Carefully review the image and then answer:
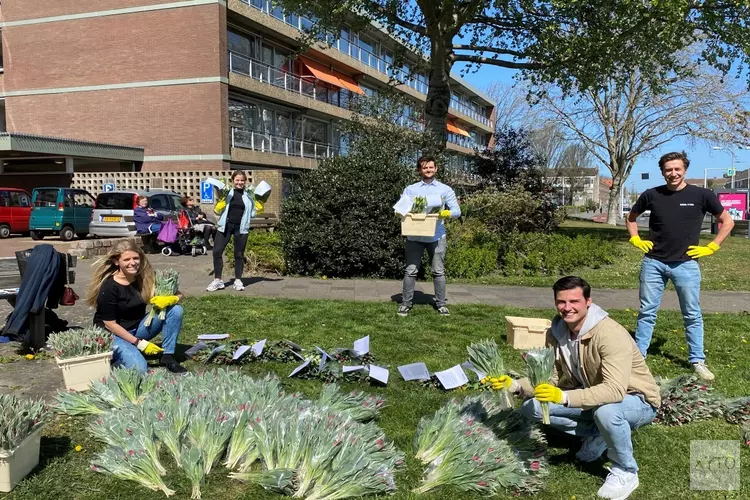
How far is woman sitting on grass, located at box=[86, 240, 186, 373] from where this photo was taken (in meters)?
4.11

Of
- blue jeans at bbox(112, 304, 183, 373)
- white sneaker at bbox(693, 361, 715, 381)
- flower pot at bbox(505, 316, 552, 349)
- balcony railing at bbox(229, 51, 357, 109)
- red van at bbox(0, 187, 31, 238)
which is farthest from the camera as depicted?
balcony railing at bbox(229, 51, 357, 109)

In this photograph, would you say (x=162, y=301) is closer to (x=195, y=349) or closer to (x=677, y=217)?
(x=195, y=349)

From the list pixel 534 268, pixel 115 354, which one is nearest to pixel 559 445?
pixel 115 354

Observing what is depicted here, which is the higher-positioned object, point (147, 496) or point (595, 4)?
point (595, 4)

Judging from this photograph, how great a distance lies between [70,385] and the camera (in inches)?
148

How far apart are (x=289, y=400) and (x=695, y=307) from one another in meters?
3.75

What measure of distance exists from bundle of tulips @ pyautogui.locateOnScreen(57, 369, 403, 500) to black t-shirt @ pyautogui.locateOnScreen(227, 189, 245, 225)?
504cm

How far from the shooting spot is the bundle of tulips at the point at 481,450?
2.78 meters

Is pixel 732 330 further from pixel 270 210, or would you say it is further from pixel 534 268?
pixel 270 210

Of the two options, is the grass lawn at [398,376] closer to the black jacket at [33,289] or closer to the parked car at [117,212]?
the black jacket at [33,289]

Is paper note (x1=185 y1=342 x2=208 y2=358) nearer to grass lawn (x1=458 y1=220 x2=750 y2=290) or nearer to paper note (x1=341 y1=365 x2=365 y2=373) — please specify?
paper note (x1=341 y1=365 x2=365 y2=373)

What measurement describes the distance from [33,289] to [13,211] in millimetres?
17470

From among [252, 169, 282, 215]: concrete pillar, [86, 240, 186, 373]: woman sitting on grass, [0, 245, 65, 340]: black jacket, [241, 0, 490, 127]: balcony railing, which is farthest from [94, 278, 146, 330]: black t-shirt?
[252, 169, 282, 215]: concrete pillar

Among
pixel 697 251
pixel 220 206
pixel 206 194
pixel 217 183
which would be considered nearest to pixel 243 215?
pixel 220 206
